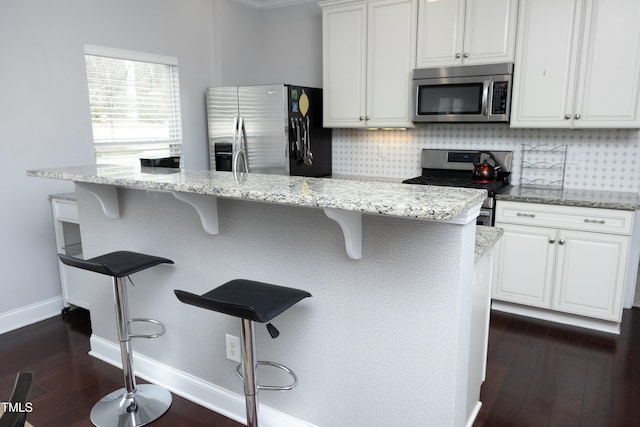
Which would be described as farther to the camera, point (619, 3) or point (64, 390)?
point (619, 3)

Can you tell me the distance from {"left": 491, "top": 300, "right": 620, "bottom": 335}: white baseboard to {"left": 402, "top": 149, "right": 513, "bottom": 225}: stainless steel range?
0.67 meters

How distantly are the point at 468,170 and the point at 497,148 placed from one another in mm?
290

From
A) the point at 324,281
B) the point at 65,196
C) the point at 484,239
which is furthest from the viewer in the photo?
the point at 65,196

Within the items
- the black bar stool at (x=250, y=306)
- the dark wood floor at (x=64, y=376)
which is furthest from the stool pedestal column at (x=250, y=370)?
the dark wood floor at (x=64, y=376)

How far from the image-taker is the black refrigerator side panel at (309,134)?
393 cm

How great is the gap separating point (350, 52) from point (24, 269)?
3.08 metres

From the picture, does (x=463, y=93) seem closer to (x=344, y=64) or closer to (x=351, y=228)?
(x=344, y=64)

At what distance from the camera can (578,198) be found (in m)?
3.03

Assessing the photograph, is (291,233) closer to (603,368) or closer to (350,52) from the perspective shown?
(603,368)

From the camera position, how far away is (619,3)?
2.82 m

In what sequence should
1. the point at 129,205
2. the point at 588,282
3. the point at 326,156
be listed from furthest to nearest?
1. the point at 326,156
2. the point at 588,282
3. the point at 129,205

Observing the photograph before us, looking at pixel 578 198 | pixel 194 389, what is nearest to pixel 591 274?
pixel 578 198

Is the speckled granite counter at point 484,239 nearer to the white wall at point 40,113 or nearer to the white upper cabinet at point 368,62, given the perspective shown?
the white upper cabinet at point 368,62

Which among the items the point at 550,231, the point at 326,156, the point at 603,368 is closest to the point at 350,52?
the point at 326,156
